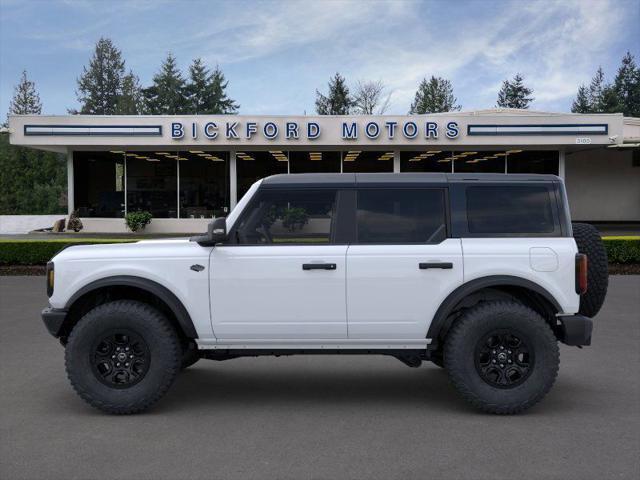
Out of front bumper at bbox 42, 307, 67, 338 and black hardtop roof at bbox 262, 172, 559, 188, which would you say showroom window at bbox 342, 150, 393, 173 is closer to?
black hardtop roof at bbox 262, 172, 559, 188

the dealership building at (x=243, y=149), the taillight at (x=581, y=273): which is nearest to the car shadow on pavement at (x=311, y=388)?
the taillight at (x=581, y=273)

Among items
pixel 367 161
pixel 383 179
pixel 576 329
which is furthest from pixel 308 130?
pixel 576 329

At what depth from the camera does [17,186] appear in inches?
2331

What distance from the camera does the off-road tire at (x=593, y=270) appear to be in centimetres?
582

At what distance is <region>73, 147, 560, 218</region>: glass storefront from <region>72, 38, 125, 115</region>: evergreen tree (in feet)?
189

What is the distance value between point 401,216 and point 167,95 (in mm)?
74429

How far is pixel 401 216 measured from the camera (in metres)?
5.68

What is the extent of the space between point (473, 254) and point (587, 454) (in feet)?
5.61

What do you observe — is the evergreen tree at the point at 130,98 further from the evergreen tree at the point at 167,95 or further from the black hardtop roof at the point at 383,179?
the black hardtop roof at the point at 383,179

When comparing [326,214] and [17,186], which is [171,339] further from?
[17,186]

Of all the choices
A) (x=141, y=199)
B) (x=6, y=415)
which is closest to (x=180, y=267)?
(x=6, y=415)

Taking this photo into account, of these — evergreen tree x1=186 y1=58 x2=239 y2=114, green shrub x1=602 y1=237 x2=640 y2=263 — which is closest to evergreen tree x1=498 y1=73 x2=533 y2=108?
evergreen tree x1=186 y1=58 x2=239 y2=114

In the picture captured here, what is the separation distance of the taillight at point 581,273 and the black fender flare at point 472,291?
22 cm

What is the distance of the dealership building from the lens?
2794 centimetres
